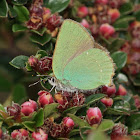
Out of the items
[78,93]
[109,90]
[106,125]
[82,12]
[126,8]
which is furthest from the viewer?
[126,8]

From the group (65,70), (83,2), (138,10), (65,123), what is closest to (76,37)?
(65,70)

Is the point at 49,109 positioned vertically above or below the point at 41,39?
below

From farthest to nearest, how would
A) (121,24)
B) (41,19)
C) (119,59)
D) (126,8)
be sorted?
(126,8)
(121,24)
(119,59)
(41,19)

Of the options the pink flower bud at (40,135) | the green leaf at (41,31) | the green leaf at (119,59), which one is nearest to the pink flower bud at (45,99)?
the pink flower bud at (40,135)

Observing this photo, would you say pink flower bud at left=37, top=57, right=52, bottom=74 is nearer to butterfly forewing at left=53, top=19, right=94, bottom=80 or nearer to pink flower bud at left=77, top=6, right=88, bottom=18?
butterfly forewing at left=53, top=19, right=94, bottom=80

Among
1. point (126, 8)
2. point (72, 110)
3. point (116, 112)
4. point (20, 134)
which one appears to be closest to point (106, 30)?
point (126, 8)

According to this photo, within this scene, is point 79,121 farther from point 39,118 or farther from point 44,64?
point 44,64

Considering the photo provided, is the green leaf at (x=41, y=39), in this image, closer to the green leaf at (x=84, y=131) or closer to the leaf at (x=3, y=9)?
the leaf at (x=3, y=9)
